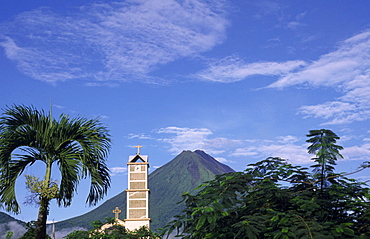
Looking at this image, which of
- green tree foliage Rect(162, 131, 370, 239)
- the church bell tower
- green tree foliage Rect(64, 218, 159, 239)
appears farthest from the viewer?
the church bell tower

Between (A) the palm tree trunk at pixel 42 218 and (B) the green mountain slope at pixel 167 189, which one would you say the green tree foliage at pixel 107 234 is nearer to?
(A) the palm tree trunk at pixel 42 218

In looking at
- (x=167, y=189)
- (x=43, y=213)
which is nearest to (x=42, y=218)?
(x=43, y=213)

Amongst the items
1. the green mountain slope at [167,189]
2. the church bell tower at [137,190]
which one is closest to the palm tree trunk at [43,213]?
the church bell tower at [137,190]

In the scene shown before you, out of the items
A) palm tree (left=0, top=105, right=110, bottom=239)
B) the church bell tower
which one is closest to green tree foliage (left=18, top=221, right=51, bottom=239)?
palm tree (left=0, top=105, right=110, bottom=239)

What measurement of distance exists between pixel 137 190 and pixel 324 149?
959 inches

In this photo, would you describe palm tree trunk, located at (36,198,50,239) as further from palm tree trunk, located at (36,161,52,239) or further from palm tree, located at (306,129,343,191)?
palm tree, located at (306,129,343,191)

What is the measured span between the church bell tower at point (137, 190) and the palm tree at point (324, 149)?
77.2ft

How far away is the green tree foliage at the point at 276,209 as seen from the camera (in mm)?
5789

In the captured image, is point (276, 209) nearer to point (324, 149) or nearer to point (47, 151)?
point (324, 149)

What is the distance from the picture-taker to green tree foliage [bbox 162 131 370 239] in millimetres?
5789

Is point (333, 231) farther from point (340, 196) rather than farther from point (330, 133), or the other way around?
point (330, 133)

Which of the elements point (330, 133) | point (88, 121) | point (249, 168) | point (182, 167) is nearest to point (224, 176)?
point (249, 168)

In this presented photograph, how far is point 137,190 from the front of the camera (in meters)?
30.0

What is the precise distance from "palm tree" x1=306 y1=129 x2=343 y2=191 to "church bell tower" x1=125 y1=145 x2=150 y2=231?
23536 mm
